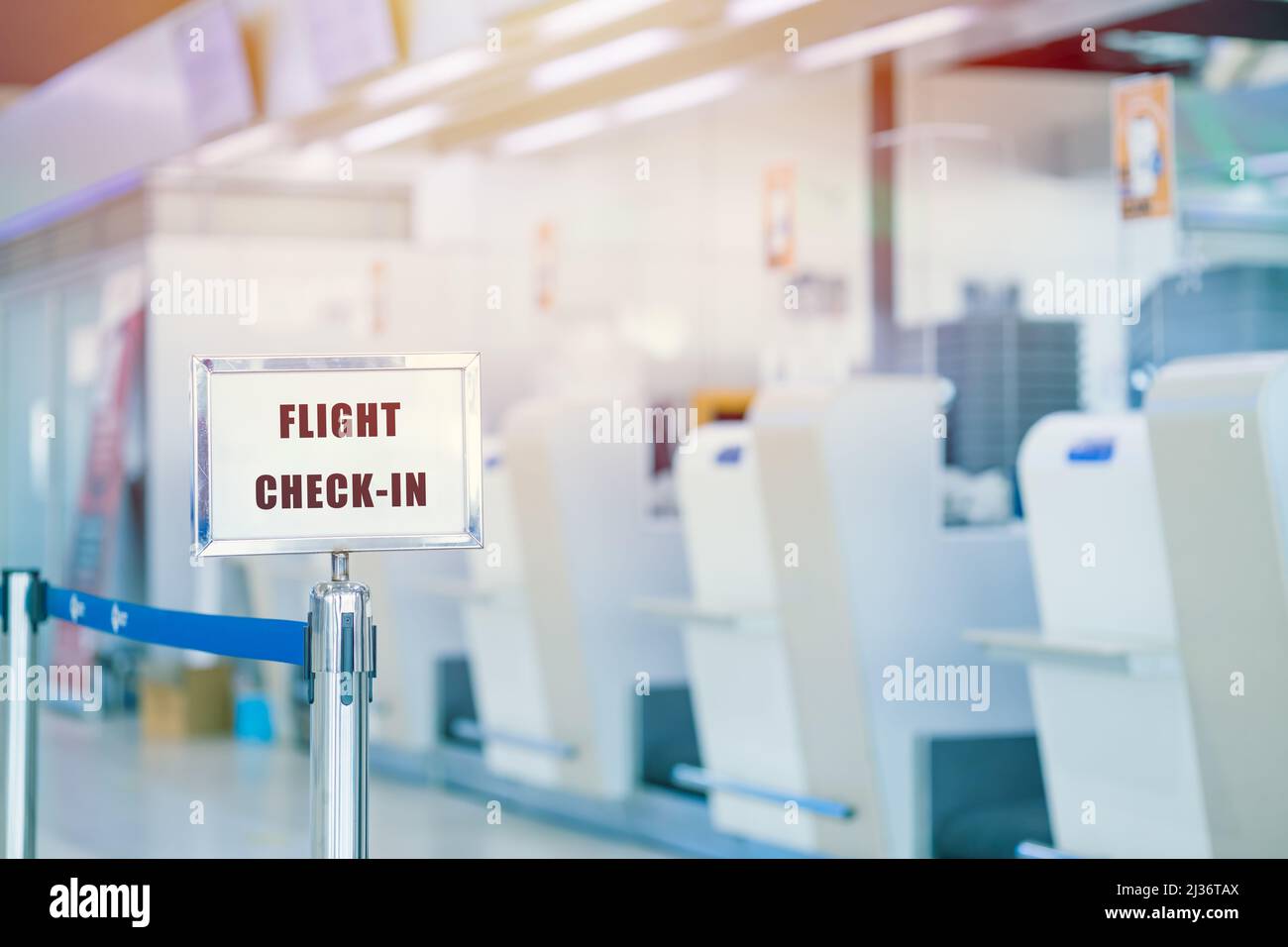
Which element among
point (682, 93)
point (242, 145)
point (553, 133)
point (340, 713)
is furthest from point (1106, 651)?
point (553, 133)

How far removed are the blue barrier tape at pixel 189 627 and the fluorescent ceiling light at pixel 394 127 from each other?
3.36m

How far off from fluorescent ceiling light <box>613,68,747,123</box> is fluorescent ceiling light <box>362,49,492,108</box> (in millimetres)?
1158

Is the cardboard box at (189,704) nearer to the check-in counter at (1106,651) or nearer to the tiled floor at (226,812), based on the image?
the tiled floor at (226,812)

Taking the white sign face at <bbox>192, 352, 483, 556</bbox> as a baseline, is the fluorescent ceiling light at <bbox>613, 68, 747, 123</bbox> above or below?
above

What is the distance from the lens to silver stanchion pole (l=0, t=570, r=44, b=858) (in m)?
3.57

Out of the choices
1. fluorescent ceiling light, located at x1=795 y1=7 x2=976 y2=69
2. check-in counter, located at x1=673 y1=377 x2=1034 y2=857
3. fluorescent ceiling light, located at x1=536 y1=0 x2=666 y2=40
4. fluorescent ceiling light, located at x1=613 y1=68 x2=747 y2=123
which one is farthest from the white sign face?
fluorescent ceiling light, located at x1=613 y1=68 x2=747 y2=123

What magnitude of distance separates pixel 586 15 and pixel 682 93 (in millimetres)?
1935

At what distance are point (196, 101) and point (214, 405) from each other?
459cm

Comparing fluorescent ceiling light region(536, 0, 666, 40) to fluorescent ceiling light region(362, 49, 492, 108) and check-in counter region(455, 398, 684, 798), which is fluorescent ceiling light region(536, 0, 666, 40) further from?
check-in counter region(455, 398, 684, 798)

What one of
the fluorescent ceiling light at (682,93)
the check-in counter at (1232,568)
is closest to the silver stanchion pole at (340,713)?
the check-in counter at (1232,568)

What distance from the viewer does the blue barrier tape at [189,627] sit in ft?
9.21

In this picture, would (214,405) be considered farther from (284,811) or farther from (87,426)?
(87,426)
